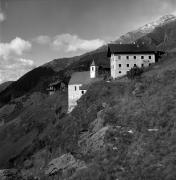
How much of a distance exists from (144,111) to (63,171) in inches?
561

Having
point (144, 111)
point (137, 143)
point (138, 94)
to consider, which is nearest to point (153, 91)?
point (138, 94)

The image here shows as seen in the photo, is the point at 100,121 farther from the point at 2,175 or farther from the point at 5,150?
the point at 5,150

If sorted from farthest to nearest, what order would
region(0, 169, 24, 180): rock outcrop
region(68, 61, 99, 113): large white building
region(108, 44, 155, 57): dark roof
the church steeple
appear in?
1. the church steeple
2. region(68, 61, 99, 113): large white building
3. region(108, 44, 155, 57): dark roof
4. region(0, 169, 24, 180): rock outcrop

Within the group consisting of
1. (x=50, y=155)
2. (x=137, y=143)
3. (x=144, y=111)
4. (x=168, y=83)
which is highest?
(x=168, y=83)

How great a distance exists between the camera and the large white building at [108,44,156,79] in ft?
257

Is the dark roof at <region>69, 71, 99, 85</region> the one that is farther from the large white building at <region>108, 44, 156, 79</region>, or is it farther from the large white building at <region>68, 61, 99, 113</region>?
the large white building at <region>108, 44, 156, 79</region>

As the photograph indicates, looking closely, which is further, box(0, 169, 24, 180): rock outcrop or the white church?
the white church

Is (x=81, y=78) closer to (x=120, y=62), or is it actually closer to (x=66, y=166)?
(x=120, y=62)

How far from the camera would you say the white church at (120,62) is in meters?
78.6

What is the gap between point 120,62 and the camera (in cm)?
7894

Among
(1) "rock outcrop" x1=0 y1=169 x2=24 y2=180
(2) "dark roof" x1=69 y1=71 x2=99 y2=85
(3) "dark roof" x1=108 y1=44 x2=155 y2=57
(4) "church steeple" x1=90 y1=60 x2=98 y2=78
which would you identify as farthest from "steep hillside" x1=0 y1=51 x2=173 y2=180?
(3) "dark roof" x1=108 y1=44 x2=155 y2=57

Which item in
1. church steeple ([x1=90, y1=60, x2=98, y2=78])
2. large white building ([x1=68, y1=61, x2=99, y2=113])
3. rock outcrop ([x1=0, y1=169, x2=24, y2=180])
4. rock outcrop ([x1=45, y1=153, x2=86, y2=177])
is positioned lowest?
rock outcrop ([x1=0, y1=169, x2=24, y2=180])

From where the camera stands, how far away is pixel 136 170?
1092 inches

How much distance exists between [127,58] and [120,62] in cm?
234
